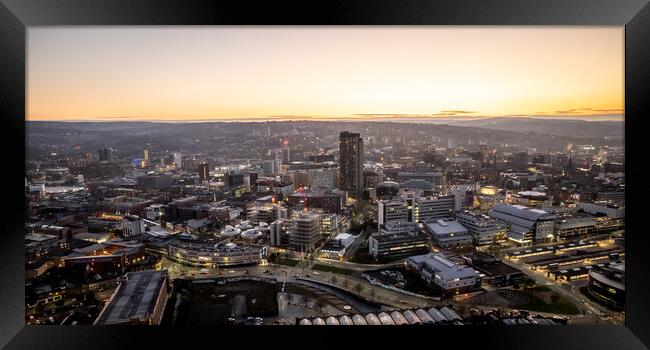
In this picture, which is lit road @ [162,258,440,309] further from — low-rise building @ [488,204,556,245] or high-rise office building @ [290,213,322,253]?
low-rise building @ [488,204,556,245]

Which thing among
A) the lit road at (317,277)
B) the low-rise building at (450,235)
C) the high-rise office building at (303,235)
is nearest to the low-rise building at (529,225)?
the low-rise building at (450,235)

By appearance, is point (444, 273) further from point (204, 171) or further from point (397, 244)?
point (204, 171)

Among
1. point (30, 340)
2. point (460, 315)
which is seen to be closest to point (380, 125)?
point (460, 315)

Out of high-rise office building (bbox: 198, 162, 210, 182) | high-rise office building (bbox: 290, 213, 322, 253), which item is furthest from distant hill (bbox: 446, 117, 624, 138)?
high-rise office building (bbox: 198, 162, 210, 182)

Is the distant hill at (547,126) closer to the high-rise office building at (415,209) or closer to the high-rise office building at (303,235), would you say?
the high-rise office building at (415,209)

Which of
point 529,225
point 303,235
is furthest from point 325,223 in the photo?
point 529,225

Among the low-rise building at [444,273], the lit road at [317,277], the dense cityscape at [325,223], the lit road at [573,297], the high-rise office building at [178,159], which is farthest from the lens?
the high-rise office building at [178,159]
